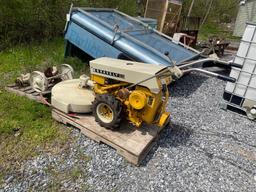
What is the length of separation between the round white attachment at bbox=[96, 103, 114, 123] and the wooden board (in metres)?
0.14

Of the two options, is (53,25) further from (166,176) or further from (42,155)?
(166,176)

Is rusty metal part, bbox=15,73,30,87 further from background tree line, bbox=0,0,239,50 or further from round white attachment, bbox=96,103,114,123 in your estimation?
background tree line, bbox=0,0,239,50

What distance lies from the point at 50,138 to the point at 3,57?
368 cm

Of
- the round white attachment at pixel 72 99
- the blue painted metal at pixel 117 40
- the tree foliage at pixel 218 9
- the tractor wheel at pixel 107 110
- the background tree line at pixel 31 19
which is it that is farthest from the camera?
the tree foliage at pixel 218 9

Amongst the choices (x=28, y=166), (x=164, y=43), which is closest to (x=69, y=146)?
(x=28, y=166)

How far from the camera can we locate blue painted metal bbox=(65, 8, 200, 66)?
491 centimetres

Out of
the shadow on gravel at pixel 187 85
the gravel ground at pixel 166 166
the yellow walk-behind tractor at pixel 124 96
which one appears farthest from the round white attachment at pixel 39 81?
the shadow on gravel at pixel 187 85

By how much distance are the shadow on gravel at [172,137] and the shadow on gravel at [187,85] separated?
142cm

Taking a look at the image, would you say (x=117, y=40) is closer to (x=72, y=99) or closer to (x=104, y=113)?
(x=72, y=99)

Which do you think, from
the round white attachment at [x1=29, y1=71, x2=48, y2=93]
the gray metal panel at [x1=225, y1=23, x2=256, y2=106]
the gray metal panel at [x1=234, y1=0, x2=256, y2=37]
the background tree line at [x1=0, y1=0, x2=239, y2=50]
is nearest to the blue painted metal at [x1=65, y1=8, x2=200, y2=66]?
the gray metal panel at [x1=225, y1=23, x2=256, y2=106]

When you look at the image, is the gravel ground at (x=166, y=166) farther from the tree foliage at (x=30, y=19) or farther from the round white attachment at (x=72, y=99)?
the tree foliage at (x=30, y=19)

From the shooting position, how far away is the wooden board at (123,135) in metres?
3.18

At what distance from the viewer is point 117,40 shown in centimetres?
506

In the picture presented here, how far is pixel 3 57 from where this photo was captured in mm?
6246
